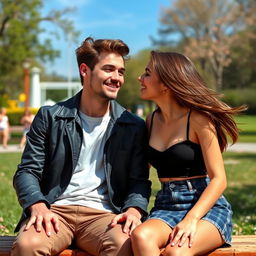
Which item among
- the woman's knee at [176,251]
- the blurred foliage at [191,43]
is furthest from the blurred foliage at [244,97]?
the woman's knee at [176,251]

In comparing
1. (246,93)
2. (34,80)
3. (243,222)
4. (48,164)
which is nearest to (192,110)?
(48,164)

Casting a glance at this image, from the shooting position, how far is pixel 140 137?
3664 millimetres

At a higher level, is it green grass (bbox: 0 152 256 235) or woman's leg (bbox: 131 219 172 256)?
woman's leg (bbox: 131 219 172 256)

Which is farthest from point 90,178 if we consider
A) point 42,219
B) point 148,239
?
point 148,239

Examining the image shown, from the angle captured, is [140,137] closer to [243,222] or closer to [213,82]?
[243,222]

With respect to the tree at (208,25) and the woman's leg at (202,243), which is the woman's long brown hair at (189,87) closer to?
the woman's leg at (202,243)

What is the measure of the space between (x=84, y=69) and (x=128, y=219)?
3.52ft

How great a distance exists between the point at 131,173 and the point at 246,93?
62.1m

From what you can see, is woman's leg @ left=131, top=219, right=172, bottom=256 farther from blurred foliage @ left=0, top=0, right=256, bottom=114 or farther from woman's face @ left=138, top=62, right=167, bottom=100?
blurred foliage @ left=0, top=0, right=256, bottom=114

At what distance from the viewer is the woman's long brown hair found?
346cm

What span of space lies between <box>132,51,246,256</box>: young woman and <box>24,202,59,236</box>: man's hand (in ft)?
1.84

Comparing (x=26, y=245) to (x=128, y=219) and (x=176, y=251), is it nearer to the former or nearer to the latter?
(x=128, y=219)

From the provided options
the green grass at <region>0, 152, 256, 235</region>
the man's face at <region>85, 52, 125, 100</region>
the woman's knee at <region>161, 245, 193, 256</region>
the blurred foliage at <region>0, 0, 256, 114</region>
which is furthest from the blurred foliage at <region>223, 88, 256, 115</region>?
the woman's knee at <region>161, 245, 193, 256</region>

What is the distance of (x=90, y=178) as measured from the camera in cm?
356
